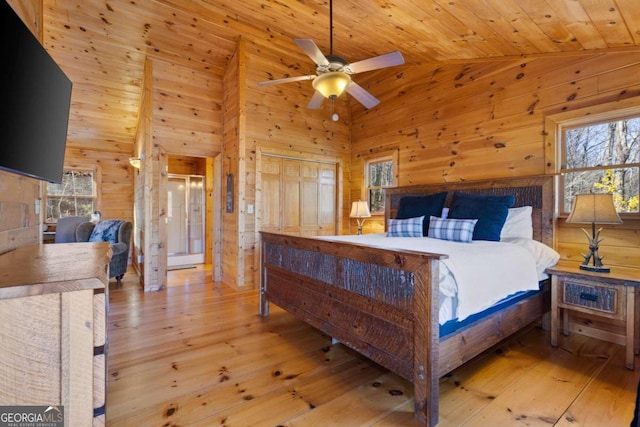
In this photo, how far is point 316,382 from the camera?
6.55 feet

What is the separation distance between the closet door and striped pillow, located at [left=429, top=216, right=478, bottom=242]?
2326 millimetres

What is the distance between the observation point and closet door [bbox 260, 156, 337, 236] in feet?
15.3

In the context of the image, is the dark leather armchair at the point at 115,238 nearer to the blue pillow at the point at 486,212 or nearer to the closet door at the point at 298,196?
the closet door at the point at 298,196

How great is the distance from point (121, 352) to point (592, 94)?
4.70 m

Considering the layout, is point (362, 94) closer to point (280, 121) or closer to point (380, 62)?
point (380, 62)

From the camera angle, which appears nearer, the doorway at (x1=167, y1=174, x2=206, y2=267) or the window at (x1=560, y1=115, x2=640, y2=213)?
the window at (x1=560, y1=115, x2=640, y2=213)

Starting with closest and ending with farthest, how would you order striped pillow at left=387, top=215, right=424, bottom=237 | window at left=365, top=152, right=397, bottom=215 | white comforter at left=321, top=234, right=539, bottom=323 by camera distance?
white comforter at left=321, top=234, right=539, bottom=323, striped pillow at left=387, top=215, right=424, bottom=237, window at left=365, top=152, right=397, bottom=215

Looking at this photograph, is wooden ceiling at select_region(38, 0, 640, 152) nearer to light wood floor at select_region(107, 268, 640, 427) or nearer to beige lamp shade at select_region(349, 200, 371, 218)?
beige lamp shade at select_region(349, 200, 371, 218)

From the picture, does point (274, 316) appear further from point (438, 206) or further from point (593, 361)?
point (593, 361)

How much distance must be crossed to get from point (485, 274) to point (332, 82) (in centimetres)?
184

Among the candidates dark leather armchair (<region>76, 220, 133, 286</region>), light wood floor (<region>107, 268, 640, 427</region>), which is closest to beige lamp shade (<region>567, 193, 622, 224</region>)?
light wood floor (<region>107, 268, 640, 427</region>)

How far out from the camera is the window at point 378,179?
4.89 m

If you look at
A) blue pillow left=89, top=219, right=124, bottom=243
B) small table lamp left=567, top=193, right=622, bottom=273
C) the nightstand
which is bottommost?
the nightstand

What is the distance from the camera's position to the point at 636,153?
8.38 feet
